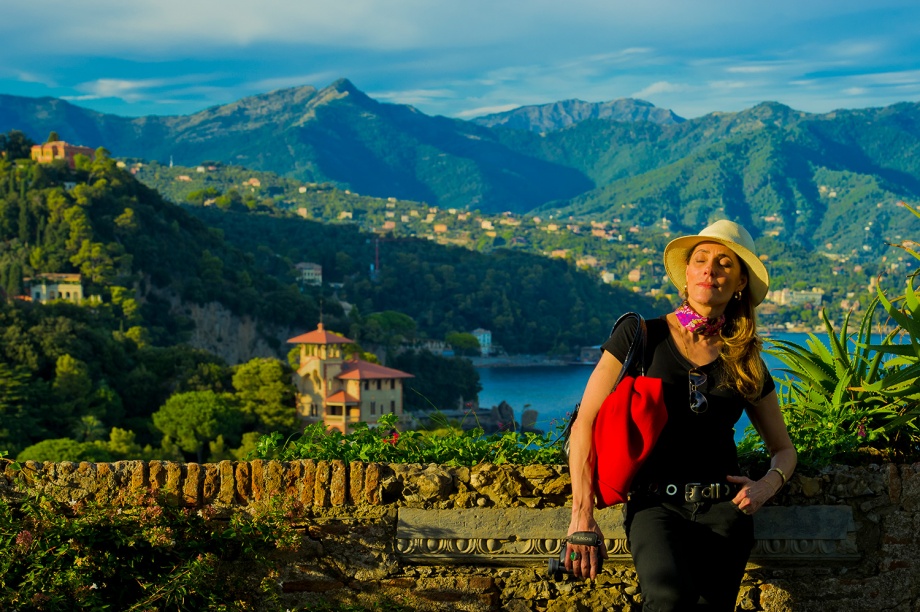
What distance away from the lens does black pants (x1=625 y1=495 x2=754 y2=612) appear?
260 cm

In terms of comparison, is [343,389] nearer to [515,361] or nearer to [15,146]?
[15,146]

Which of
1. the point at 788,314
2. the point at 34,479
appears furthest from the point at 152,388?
the point at 788,314

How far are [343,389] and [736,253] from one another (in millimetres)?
47981

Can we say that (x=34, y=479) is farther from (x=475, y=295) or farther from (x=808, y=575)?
(x=475, y=295)

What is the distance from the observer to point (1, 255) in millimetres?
71188

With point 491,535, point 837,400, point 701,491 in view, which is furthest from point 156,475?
point 837,400

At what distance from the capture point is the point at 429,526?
310 centimetres

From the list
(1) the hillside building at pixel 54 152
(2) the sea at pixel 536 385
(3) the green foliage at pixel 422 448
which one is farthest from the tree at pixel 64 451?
(1) the hillside building at pixel 54 152

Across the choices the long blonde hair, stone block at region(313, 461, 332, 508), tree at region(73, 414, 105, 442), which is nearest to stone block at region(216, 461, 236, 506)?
stone block at region(313, 461, 332, 508)

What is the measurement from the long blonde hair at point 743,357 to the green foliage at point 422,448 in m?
0.62

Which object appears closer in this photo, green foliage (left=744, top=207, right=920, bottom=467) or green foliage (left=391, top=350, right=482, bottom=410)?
green foliage (left=744, top=207, right=920, bottom=467)

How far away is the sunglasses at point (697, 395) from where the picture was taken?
274cm

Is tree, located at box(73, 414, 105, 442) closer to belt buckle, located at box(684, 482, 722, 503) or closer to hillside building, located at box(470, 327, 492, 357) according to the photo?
belt buckle, located at box(684, 482, 722, 503)

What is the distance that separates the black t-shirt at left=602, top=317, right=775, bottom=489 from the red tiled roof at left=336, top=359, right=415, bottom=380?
4616 cm
